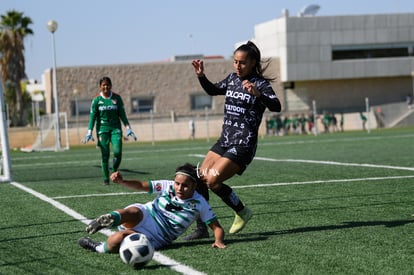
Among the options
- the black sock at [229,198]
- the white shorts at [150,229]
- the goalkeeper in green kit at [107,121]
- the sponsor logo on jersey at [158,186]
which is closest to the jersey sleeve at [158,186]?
the sponsor logo on jersey at [158,186]

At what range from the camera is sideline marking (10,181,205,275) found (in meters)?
5.97

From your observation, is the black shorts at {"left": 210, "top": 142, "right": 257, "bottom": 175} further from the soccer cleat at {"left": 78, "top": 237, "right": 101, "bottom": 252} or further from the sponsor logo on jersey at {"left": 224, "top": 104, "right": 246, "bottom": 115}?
the soccer cleat at {"left": 78, "top": 237, "right": 101, "bottom": 252}

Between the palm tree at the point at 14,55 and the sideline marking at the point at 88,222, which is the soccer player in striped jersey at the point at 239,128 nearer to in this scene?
the sideline marking at the point at 88,222

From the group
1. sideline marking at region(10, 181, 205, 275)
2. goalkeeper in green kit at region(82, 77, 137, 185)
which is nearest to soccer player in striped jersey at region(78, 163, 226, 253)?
sideline marking at region(10, 181, 205, 275)

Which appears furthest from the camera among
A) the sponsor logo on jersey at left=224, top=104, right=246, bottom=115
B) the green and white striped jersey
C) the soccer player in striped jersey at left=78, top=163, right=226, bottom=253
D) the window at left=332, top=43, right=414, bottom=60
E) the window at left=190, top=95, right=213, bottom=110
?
the window at left=332, top=43, right=414, bottom=60

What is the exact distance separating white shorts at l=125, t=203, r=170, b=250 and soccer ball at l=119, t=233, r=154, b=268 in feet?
1.86

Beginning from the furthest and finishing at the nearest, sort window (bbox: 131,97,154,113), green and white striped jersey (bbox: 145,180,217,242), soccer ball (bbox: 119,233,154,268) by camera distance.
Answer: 1. window (bbox: 131,97,154,113)
2. green and white striped jersey (bbox: 145,180,217,242)
3. soccer ball (bbox: 119,233,154,268)

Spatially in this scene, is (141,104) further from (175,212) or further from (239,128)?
(175,212)

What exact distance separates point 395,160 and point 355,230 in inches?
408

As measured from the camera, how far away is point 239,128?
7.87 meters

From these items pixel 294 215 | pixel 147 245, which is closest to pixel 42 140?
pixel 294 215

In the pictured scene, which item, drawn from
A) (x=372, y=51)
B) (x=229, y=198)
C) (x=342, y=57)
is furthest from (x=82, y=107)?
(x=229, y=198)

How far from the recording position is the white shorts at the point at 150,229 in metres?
6.89

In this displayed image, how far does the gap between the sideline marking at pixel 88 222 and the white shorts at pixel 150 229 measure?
0.16 meters
